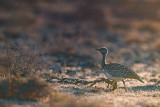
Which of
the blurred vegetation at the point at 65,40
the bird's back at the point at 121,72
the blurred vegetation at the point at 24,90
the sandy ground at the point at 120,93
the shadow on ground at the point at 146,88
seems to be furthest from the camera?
the shadow on ground at the point at 146,88

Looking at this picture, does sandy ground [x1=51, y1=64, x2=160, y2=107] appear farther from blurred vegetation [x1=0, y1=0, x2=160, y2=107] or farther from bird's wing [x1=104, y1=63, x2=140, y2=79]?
blurred vegetation [x1=0, y1=0, x2=160, y2=107]

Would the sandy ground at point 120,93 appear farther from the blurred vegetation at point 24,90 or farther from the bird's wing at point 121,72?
the blurred vegetation at point 24,90

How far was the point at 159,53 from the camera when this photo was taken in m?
23.8

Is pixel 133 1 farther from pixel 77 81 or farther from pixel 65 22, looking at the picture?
pixel 77 81

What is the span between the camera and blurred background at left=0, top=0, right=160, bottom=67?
827 inches

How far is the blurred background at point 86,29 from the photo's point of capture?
21016 mm

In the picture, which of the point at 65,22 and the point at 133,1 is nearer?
the point at 65,22

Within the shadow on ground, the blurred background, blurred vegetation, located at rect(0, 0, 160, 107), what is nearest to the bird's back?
the shadow on ground

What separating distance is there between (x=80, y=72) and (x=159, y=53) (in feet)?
35.1

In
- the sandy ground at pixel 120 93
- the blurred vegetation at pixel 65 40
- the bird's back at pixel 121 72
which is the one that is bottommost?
the sandy ground at pixel 120 93

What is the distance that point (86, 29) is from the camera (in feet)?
115

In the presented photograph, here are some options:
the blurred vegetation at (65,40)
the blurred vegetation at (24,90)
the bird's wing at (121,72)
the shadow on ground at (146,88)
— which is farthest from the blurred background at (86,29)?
the blurred vegetation at (24,90)

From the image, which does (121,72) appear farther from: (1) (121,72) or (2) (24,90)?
(2) (24,90)

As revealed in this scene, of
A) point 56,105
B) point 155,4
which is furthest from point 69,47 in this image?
point 155,4
